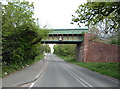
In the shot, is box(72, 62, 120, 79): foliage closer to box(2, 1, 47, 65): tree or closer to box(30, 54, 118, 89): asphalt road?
box(30, 54, 118, 89): asphalt road

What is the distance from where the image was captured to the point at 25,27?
77.7ft

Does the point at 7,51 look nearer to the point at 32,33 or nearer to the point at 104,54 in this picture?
the point at 32,33

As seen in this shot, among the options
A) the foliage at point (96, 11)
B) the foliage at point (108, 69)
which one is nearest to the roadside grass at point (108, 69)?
A: the foliage at point (108, 69)

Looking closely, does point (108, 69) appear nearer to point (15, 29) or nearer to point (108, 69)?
point (108, 69)

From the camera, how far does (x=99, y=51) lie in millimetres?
45844

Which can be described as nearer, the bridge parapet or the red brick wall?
the red brick wall

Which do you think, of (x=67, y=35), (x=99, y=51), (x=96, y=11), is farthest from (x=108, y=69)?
(x=67, y=35)

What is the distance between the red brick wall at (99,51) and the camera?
45.0 metres

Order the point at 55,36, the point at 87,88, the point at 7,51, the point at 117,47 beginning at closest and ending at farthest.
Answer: the point at 87,88 → the point at 7,51 → the point at 117,47 → the point at 55,36

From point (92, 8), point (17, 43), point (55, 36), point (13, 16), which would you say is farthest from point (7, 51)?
point (55, 36)

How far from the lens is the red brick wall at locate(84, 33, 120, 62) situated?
148 feet

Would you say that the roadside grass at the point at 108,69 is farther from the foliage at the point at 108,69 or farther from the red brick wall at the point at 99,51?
the red brick wall at the point at 99,51

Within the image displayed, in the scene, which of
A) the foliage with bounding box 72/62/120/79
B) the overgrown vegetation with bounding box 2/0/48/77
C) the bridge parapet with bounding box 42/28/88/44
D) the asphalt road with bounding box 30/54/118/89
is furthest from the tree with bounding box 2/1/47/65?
the bridge parapet with bounding box 42/28/88/44

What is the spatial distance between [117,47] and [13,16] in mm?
30477
